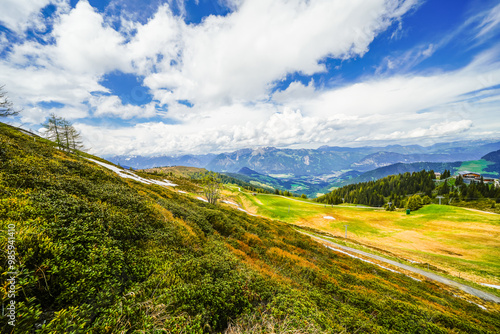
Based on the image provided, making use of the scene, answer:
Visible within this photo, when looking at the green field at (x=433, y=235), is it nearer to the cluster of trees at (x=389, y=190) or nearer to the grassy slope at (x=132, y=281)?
the grassy slope at (x=132, y=281)

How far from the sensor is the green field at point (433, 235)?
29156 mm

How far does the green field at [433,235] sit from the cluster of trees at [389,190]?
45776 mm

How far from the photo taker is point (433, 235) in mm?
44344

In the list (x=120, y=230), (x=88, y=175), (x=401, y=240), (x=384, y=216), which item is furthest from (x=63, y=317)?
(x=384, y=216)

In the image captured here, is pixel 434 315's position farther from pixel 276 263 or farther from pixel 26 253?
pixel 26 253

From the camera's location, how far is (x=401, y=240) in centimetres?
4306

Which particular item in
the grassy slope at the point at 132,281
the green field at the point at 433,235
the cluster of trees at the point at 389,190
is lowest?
the cluster of trees at the point at 389,190

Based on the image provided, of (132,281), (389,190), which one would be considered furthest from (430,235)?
(389,190)

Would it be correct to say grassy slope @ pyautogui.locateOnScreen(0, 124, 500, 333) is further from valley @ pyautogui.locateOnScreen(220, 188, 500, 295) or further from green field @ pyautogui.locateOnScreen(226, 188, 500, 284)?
green field @ pyautogui.locateOnScreen(226, 188, 500, 284)

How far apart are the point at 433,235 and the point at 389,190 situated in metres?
99.2

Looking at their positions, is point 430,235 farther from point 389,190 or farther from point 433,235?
point 389,190

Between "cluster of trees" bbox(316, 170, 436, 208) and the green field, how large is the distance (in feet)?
150

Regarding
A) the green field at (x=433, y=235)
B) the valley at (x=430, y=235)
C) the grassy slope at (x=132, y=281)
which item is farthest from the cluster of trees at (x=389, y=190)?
the grassy slope at (x=132, y=281)

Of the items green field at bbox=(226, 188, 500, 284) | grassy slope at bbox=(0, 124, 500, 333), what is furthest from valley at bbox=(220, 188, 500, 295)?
grassy slope at bbox=(0, 124, 500, 333)
